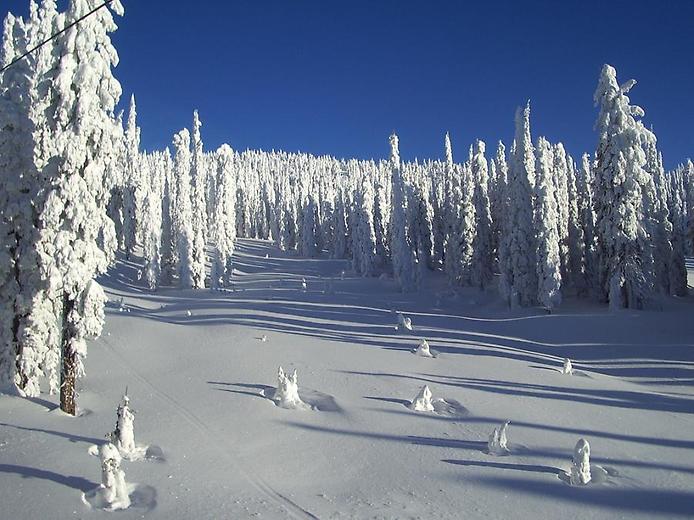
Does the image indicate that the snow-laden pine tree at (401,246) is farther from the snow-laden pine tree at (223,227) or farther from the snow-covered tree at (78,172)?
the snow-covered tree at (78,172)

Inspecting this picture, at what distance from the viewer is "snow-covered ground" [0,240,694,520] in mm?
9359

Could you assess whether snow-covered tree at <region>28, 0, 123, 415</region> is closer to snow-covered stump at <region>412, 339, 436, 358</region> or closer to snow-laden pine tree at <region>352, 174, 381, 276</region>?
snow-covered stump at <region>412, 339, 436, 358</region>

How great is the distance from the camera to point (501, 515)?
895cm

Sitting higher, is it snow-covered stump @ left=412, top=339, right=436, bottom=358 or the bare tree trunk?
the bare tree trunk

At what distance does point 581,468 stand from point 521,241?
33.5 m

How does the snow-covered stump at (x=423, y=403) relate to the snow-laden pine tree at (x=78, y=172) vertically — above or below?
below

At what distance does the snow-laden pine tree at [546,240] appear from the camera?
38.6 m

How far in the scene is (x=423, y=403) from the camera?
48.3 feet

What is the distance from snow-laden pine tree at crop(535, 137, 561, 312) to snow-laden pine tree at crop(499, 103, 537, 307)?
0.98 meters

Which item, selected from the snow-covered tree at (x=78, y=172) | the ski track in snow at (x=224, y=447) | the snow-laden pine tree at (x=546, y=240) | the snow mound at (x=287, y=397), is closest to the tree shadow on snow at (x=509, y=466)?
the ski track in snow at (x=224, y=447)

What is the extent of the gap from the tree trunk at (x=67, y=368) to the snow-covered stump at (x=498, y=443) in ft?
37.1

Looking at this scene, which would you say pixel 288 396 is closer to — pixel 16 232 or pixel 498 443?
pixel 498 443

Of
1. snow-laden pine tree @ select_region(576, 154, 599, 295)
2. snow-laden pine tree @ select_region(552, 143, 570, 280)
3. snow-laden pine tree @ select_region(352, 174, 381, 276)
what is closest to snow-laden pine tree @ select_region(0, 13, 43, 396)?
snow-laden pine tree @ select_region(576, 154, 599, 295)

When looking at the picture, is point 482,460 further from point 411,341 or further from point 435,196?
point 435,196
